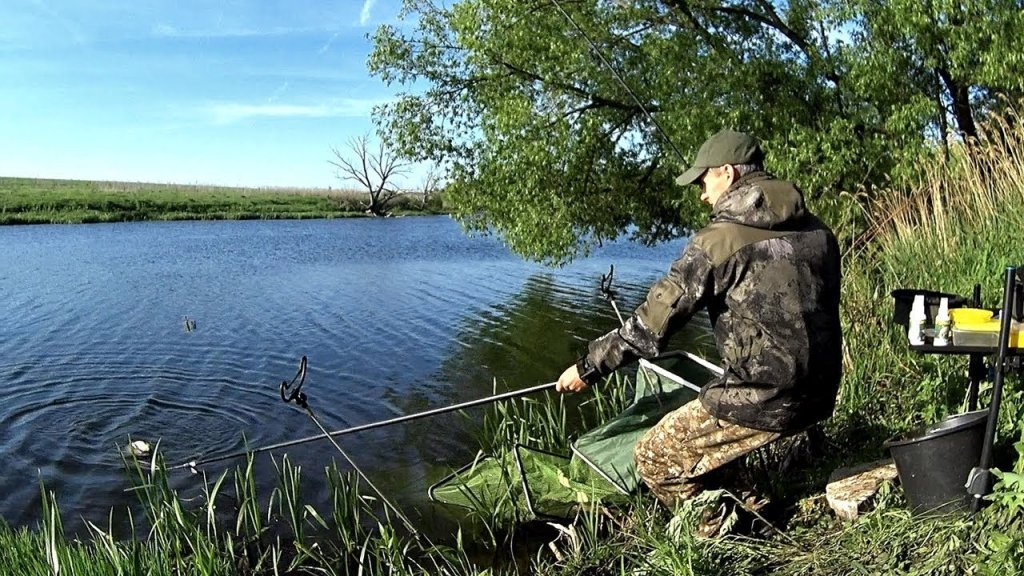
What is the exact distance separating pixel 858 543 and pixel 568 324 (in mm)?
11011

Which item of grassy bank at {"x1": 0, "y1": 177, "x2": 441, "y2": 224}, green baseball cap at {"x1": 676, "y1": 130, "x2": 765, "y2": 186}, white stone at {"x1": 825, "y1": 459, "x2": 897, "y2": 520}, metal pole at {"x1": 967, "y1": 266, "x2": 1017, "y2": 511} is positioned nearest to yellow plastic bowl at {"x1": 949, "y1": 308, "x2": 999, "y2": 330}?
metal pole at {"x1": 967, "y1": 266, "x2": 1017, "y2": 511}

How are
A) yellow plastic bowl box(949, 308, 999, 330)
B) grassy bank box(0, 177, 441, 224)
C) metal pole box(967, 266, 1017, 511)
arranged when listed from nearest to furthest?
1. metal pole box(967, 266, 1017, 511)
2. yellow plastic bowl box(949, 308, 999, 330)
3. grassy bank box(0, 177, 441, 224)

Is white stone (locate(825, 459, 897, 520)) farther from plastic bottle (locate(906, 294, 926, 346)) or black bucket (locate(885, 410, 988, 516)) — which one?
plastic bottle (locate(906, 294, 926, 346))

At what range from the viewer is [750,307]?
338 cm

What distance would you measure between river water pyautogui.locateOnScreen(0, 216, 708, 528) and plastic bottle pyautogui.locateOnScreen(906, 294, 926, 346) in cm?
355

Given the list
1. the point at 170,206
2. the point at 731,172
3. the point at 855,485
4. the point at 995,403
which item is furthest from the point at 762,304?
the point at 170,206

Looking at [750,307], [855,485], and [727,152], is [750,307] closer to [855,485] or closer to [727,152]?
[727,152]

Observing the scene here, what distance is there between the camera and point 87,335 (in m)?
12.9

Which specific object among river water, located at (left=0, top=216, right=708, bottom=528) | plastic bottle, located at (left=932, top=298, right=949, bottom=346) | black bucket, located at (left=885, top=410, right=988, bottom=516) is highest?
plastic bottle, located at (left=932, top=298, right=949, bottom=346)

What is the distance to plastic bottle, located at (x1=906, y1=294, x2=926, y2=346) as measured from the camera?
11.6 ft

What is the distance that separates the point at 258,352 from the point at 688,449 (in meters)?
9.37

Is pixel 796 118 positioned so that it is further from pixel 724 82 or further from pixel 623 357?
pixel 623 357

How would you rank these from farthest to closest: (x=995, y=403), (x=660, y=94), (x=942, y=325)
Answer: (x=660, y=94)
(x=942, y=325)
(x=995, y=403)

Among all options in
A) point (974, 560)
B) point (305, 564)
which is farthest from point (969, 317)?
point (305, 564)
